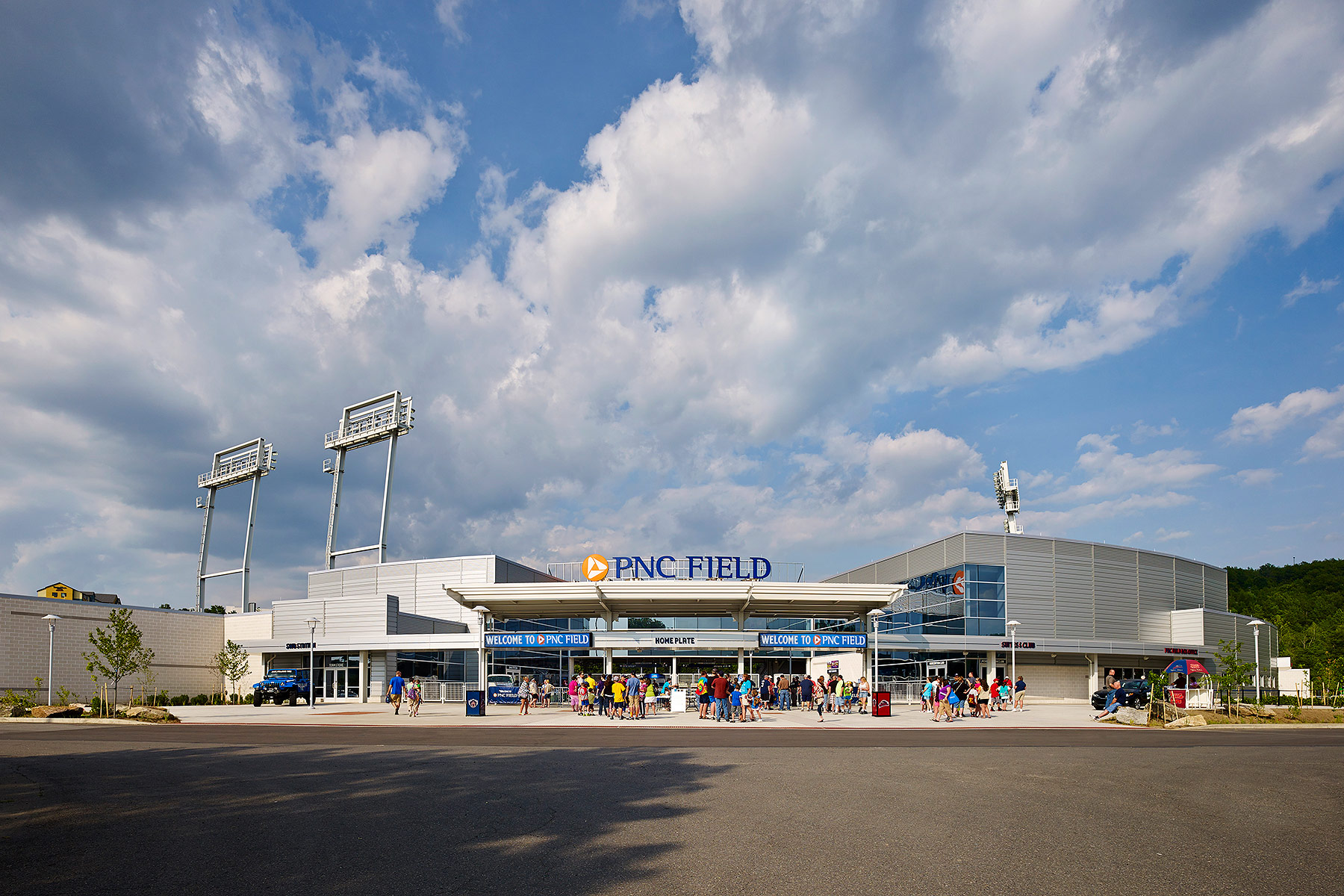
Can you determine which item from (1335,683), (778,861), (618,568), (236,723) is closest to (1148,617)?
(1335,683)

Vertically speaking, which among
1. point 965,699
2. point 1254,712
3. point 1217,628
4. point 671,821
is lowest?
point 1254,712

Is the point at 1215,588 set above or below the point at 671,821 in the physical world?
above

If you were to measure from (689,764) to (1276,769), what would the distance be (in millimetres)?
10439

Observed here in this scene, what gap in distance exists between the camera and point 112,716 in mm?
31391

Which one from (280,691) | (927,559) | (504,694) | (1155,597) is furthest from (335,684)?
(1155,597)

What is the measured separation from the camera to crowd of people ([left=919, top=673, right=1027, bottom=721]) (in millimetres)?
29688

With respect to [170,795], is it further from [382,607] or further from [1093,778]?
[382,607]

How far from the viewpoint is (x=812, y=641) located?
41.9m

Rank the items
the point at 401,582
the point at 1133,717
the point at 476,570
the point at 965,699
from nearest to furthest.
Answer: the point at 1133,717
the point at 965,699
the point at 476,570
the point at 401,582

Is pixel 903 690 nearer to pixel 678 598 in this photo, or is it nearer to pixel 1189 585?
pixel 678 598

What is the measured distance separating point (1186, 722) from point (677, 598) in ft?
76.7

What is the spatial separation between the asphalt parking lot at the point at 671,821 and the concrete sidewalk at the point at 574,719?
31.1 feet

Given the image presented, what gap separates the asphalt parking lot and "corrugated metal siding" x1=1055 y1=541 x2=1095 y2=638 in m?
37.7

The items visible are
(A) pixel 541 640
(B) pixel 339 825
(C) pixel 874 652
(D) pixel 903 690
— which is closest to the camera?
(B) pixel 339 825
